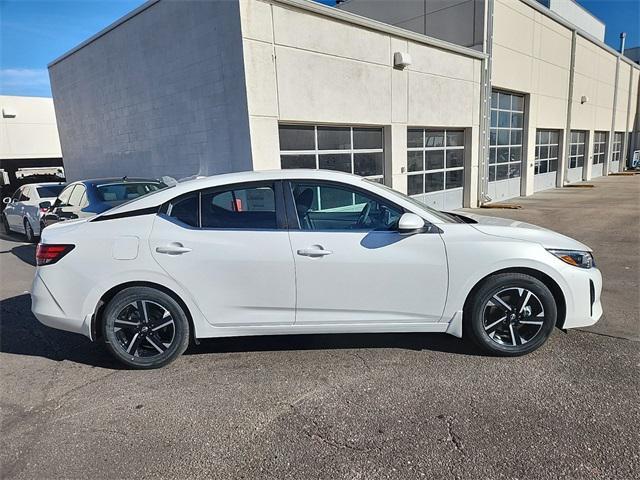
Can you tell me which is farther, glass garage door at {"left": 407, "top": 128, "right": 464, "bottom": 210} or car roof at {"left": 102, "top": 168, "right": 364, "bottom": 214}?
glass garage door at {"left": 407, "top": 128, "right": 464, "bottom": 210}

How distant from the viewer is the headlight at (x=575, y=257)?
339 cm

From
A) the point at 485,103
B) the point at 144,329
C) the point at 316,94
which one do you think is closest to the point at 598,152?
the point at 485,103

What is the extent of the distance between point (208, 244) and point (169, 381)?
1135 mm

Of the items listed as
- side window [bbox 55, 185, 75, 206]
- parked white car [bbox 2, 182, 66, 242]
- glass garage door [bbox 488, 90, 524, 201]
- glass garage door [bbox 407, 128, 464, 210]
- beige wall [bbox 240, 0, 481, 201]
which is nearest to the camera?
side window [bbox 55, 185, 75, 206]

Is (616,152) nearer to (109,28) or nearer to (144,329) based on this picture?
(109,28)

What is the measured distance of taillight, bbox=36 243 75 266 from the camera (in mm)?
3312

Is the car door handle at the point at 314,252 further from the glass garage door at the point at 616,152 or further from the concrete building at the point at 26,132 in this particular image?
the glass garage door at the point at 616,152

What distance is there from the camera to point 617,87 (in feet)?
88.4

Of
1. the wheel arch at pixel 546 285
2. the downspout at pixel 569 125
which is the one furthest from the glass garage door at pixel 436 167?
the downspout at pixel 569 125

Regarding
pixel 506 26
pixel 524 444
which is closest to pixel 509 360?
pixel 524 444

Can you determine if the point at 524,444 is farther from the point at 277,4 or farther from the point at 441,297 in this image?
the point at 277,4

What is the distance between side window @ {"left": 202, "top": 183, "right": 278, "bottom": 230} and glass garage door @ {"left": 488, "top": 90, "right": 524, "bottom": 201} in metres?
13.7

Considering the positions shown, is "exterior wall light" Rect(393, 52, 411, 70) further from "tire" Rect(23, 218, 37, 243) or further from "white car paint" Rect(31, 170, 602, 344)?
"tire" Rect(23, 218, 37, 243)

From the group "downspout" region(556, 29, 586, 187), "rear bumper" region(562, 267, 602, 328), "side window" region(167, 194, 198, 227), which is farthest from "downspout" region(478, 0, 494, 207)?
"side window" region(167, 194, 198, 227)
